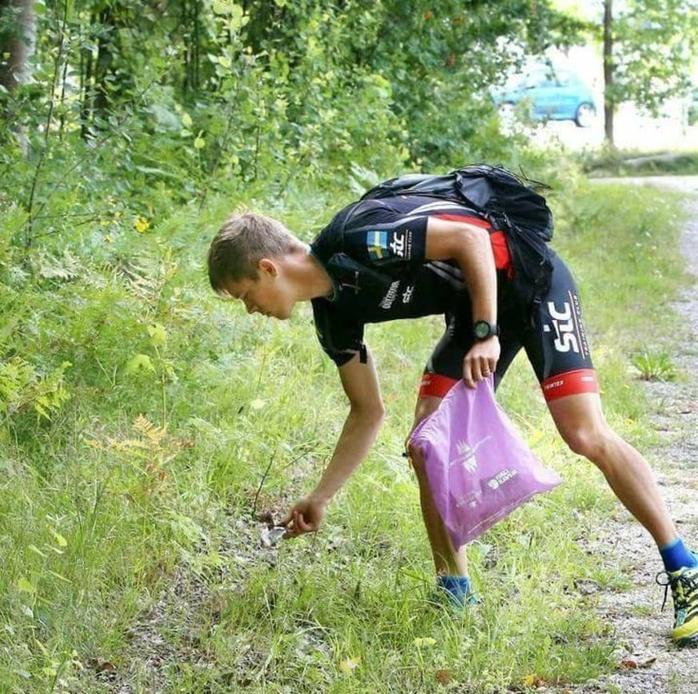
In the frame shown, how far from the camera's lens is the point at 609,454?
12.9 ft

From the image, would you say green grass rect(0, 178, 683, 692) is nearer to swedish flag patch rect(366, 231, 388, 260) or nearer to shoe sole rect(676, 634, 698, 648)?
shoe sole rect(676, 634, 698, 648)

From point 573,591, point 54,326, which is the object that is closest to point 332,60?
point 54,326

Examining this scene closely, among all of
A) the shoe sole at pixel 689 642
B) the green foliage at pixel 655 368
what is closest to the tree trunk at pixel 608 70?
the green foliage at pixel 655 368

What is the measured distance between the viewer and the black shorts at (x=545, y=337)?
13.1 ft

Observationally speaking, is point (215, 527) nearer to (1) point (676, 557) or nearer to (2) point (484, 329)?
(2) point (484, 329)

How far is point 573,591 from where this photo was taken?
455cm

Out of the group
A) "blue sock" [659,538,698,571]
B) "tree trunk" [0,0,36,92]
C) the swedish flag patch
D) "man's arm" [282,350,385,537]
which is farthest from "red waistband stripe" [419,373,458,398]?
"tree trunk" [0,0,36,92]

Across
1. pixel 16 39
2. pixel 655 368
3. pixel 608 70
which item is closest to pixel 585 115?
pixel 608 70

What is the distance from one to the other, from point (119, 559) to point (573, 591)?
1.66 m

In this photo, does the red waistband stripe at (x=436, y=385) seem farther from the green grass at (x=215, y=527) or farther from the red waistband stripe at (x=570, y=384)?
the green grass at (x=215, y=527)

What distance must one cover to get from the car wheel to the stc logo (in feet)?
91.5

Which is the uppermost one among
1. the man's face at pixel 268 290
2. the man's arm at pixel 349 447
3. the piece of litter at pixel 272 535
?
the man's face at pixel 268 290

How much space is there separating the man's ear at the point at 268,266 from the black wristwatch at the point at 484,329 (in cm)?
65

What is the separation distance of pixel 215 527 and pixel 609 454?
62.4 inches
